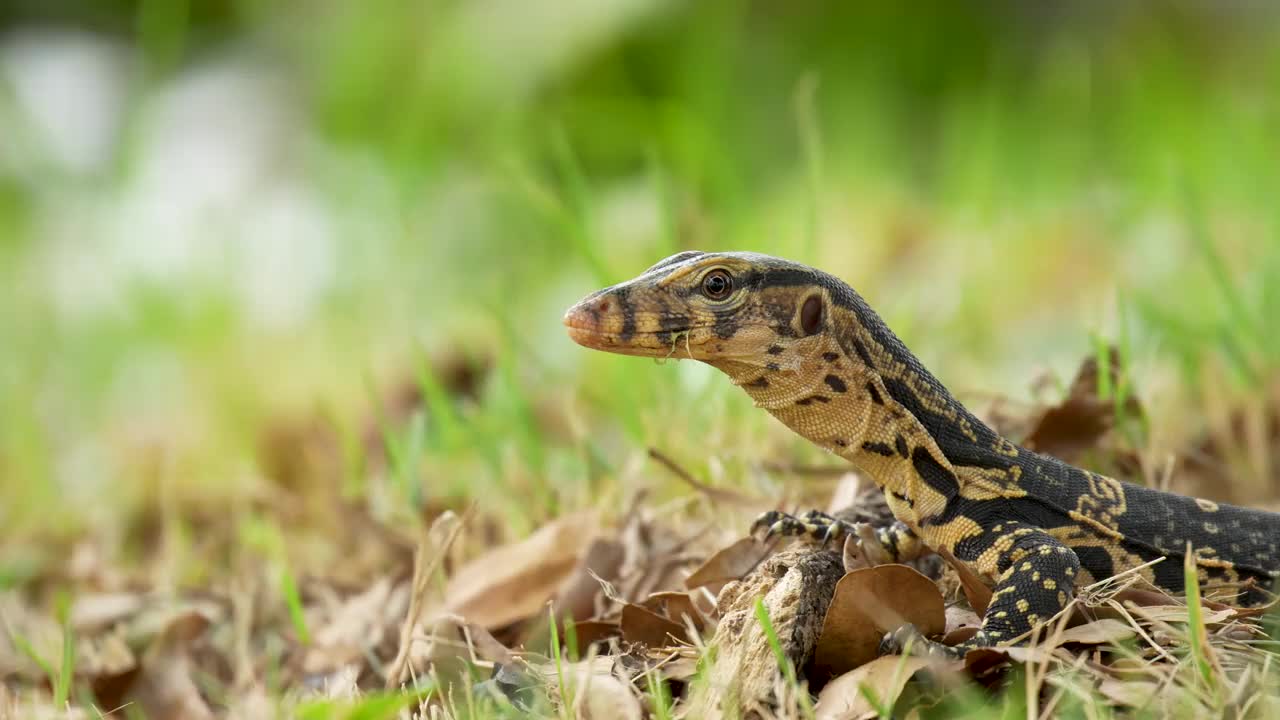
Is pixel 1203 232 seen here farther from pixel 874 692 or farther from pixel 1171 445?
pixel 874 692

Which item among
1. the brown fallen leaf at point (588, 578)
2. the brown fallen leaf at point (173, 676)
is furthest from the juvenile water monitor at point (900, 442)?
the brown fallen leaf at point (173, 676)

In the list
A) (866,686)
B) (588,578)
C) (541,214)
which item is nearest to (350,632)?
(588,578)

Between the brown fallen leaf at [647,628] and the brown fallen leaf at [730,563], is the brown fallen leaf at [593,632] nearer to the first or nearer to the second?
the brown fallen leaf at [647,628]

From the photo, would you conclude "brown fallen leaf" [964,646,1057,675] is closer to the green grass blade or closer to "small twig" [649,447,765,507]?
"small twig" [649,447,765,507]

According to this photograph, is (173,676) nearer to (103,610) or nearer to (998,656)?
(103,610)

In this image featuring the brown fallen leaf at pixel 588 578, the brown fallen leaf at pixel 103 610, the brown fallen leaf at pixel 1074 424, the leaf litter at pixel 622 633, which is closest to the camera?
the leaf litter at pixel 622 633

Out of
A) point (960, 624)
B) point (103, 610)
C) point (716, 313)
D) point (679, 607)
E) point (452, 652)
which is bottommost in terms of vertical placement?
point (103, 610)
